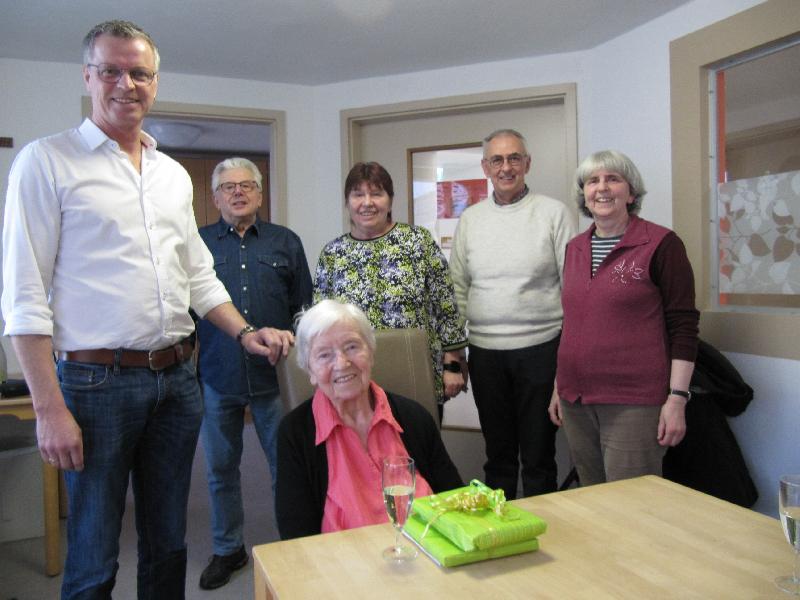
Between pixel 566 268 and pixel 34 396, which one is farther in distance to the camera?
pixel 566 268

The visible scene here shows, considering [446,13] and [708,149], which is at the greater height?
[446,13]

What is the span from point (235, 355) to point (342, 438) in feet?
3.27

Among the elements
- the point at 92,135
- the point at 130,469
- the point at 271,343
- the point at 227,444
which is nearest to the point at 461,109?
the point at 227,444

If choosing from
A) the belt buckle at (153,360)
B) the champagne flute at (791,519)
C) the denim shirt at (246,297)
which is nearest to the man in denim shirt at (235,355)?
the denim shirt at (246,297)

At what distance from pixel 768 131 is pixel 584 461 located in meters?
1.39

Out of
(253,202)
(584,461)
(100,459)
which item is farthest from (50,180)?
(584,461)

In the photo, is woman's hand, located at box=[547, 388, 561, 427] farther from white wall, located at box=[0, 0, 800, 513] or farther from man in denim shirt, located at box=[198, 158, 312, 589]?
man in denim shirt, located at box=[198, 158, 312, 589]

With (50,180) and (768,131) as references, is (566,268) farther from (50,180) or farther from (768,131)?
(50,180)

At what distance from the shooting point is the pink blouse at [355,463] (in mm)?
1387

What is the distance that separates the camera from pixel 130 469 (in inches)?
59.1

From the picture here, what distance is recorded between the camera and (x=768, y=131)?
2336 mm

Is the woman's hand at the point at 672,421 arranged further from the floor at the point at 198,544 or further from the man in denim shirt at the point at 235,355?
the floor at the point at 198,544

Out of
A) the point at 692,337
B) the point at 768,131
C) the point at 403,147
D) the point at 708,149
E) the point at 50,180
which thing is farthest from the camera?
the point at 403,147

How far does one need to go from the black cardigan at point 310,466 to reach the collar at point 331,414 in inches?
0.8
